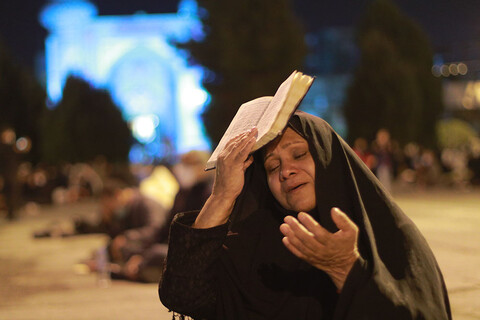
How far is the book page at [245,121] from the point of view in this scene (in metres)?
2.15

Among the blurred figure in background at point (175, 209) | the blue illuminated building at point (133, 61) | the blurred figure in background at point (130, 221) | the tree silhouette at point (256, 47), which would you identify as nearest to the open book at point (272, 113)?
the blurred figure in background at point (175, 209)

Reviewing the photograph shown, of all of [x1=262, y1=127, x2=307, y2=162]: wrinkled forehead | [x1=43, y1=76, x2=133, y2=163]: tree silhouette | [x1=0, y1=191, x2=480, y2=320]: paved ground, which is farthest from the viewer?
[x1=43, y1=76, x2=133, y2=163]: tree silhouette

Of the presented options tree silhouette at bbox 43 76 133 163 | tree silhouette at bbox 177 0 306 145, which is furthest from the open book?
tree silhouette at bbox 43 76 133 163

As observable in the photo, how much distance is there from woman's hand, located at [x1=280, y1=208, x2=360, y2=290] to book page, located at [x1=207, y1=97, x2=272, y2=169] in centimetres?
51

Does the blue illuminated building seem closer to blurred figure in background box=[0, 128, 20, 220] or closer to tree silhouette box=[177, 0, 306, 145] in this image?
tree silhouette box=[177, 0, 306, 145]

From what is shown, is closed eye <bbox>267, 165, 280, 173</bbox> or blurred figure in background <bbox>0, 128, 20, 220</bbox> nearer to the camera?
closed eye <bbox>267, 165, 280, 173</bbox>

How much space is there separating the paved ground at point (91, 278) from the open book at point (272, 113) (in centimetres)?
209

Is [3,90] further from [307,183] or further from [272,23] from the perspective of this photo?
[307,183]

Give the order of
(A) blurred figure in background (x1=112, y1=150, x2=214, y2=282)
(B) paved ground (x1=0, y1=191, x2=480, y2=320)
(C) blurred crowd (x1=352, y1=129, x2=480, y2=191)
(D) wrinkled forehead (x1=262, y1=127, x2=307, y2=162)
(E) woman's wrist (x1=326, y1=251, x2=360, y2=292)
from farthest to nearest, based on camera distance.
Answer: (C) blurred crowd (x1=352, y1=129, x2=480, y2=191) → (A) blurred figure in background (x1=112, y1=150, x2=214, y2=282) → (B) paved ground (x1=0, y1=191, x2=480, y2=320) → (D) wrinkled forehead (x1=262, y1=127, x2=307, y2=162) → (E) woman's wrist (x1=326, y1=251, x2=360, y2=292)

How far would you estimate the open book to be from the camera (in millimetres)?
1957

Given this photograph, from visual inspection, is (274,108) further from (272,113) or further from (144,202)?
(144,202)

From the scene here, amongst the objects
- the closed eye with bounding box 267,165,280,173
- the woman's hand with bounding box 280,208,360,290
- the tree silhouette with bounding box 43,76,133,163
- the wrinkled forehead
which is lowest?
the tree silhouette with bounding box 43,76,133,163

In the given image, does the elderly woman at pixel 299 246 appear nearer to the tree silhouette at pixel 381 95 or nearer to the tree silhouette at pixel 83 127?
the tree silhouette at pixel 381 95

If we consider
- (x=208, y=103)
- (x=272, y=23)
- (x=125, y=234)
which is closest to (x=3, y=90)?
(x=208, y=103)
